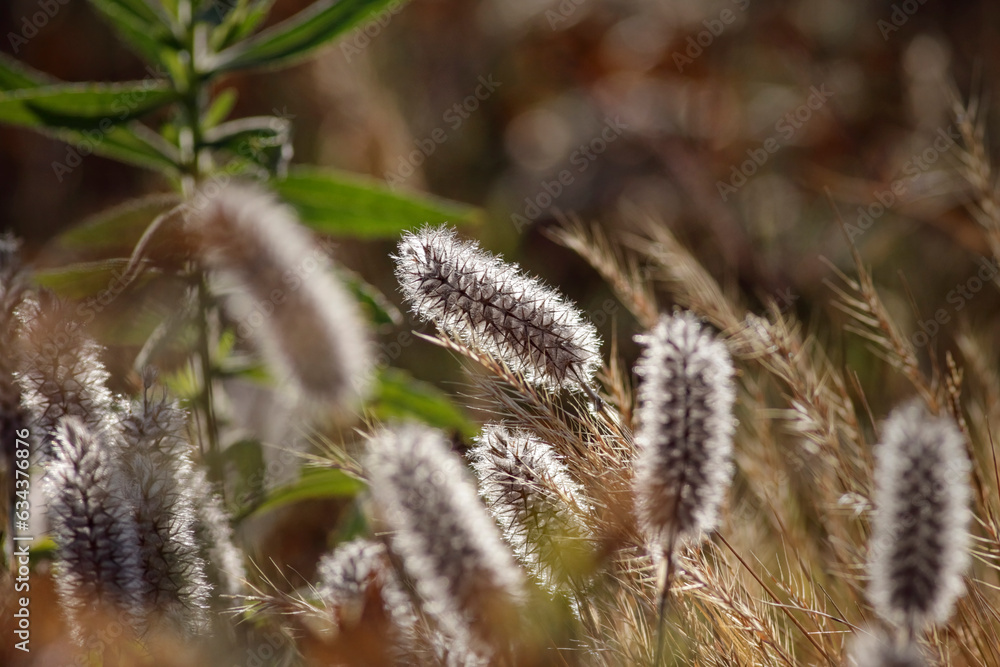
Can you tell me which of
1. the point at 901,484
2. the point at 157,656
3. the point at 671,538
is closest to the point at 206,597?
the point at 157,656

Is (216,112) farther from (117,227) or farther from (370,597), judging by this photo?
(370,597)

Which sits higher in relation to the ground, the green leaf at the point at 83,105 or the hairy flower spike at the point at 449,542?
the green leaf at the point at 83,105
